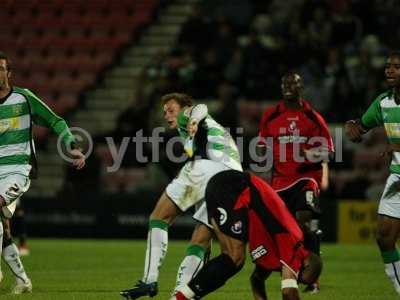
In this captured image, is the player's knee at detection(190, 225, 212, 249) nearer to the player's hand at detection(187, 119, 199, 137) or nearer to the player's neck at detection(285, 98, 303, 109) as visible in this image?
the player's hand at detection(187, 119, 199, 137)

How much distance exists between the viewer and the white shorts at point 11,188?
34.8ft

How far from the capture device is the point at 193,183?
919cm

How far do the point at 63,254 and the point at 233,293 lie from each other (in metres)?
6.23

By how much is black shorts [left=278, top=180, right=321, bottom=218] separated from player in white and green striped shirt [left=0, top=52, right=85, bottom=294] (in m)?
2.61

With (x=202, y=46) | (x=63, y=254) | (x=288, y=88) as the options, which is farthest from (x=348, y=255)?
(x=202, y=46)

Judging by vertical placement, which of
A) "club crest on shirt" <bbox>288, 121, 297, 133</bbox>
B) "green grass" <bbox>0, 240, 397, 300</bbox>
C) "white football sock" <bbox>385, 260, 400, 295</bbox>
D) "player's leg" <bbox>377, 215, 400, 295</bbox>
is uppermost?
"club crest on shirt" <bbox>288, 121, 297, 133</bbox>

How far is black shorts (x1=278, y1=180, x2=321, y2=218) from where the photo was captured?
39.1ft

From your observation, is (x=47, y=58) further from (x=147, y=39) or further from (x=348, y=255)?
(x=348, y=255)

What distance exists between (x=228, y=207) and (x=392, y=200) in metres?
2.56

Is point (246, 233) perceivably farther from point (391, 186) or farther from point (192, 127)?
point (391, 186)

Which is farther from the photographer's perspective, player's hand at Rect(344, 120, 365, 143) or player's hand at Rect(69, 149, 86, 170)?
player's hand at Rect(69, 149, 86, 170)

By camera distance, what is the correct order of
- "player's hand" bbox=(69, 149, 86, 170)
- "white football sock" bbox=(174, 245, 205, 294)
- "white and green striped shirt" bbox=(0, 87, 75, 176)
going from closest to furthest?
"white football sock" bbox=(174, 245, 205, 294), "player's hand" bbox=(69, 149, 86, 170), "white and green striped shirt" bbox=(0, 87, 75, 176)

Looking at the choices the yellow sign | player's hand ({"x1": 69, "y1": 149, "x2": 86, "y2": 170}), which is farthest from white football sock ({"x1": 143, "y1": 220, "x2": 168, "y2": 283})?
the yellow sign

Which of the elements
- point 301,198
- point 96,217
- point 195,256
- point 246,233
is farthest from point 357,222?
point 246,233
